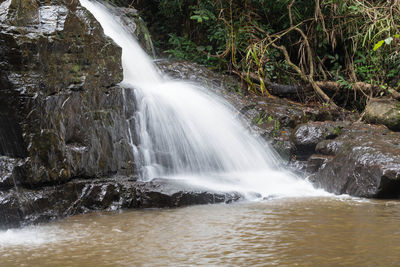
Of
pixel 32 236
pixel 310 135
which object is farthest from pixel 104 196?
pixel 310 135

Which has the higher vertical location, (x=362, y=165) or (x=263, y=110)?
(x=263, y=110)

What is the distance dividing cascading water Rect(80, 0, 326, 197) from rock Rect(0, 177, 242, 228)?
16.5 inches

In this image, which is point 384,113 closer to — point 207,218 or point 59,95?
point 207,218

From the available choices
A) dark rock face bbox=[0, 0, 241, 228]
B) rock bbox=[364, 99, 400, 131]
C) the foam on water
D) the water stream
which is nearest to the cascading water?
the water stream

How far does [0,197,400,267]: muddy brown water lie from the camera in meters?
2.55

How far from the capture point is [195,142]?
5828mm

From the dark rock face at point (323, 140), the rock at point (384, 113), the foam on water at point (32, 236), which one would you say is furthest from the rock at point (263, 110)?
the foam on water at point (32, 236)

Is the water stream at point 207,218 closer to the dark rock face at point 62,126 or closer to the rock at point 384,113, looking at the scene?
the dark rock face at point 62,126

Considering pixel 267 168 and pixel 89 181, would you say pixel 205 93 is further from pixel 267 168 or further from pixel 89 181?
pixel 89 181

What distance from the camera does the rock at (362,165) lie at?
456 centimetres

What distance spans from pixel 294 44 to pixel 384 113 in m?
2.58

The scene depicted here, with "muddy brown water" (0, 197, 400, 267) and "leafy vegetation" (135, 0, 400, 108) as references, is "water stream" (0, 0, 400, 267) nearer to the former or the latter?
"muddy brown water" (0, 197, 400, 267)

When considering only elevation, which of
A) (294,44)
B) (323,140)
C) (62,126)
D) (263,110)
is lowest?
(323,140)

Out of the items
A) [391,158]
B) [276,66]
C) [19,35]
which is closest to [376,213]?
[391,158]
